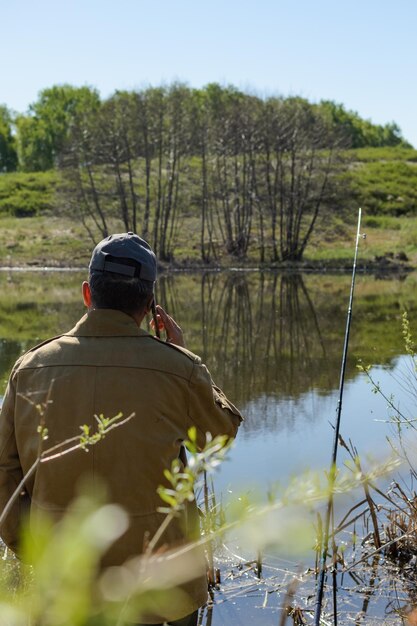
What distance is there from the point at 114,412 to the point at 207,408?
28 centimetres

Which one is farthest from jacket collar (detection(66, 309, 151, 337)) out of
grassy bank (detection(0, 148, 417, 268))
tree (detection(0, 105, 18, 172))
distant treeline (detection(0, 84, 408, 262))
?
tree (detection(0, 105, 18, 172))

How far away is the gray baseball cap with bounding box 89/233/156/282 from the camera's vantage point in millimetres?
→ 2594

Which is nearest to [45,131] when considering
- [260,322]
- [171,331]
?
[260,322]

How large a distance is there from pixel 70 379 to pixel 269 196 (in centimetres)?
4052

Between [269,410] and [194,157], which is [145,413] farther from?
[194,157]

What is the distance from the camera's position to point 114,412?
249cm

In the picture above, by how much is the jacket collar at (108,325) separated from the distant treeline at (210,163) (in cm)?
3628

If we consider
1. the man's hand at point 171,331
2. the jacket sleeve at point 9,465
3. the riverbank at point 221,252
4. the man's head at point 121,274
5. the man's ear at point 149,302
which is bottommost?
the riverbank at point 221,252

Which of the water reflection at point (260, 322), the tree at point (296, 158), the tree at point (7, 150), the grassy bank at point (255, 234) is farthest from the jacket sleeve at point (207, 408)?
the tree at point (7, 150)

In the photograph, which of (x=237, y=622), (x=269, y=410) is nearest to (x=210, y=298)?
(x=269, y=410)

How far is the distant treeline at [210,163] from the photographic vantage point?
1578 inches

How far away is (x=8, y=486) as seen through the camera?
103 inches

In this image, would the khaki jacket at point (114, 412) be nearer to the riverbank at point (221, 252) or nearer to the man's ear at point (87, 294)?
the man's ear at point (87, 294)

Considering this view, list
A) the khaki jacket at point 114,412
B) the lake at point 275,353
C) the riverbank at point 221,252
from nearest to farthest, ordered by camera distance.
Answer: the khaki jacket at point 114,412 → the lake at point 275,353 → the riverbank at point 221,252
